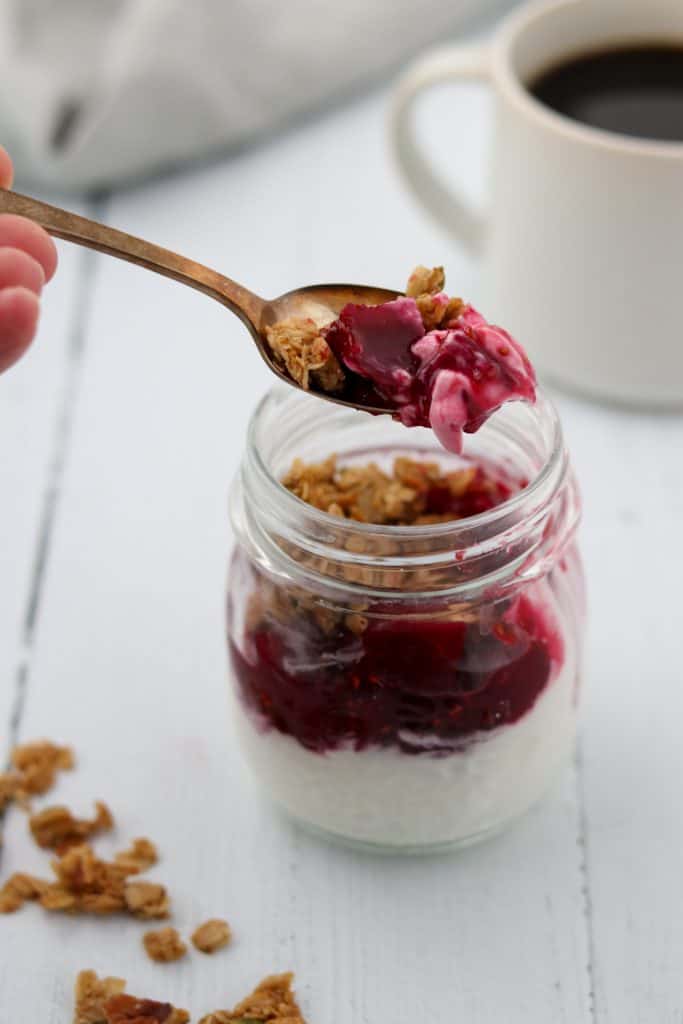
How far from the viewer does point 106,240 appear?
866 millimetres

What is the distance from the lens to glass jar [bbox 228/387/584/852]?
88 cm

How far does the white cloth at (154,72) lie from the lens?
5.09 ft

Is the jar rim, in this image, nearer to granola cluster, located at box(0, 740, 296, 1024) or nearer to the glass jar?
the glass jar

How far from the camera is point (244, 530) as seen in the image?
3.09 ft

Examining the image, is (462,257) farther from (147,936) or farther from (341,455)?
(147,936)

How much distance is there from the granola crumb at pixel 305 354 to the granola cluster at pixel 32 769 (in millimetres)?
372

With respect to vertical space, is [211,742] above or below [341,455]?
below

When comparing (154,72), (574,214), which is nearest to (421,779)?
(574,214)

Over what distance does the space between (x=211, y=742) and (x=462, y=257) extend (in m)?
0.70

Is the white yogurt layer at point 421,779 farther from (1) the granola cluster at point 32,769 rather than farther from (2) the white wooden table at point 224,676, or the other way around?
(1) the granola cluster at point 32,769

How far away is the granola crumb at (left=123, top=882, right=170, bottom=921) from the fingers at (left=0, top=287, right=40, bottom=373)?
0.41 meters

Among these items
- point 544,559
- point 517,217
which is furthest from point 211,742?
point 517,217

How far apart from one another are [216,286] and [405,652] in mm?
262

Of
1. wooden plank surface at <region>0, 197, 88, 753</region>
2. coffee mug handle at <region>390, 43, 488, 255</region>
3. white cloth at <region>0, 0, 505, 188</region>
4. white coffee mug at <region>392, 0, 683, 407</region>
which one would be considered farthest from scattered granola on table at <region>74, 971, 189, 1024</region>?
white cloth at <region>0, 0, 505, 188</region>
